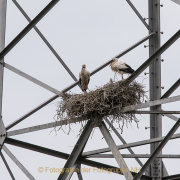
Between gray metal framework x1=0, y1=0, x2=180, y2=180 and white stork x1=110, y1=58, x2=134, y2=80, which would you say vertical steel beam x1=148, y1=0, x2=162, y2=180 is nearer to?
gray metal framework x1=0, y1=0, x2=180, y2=180

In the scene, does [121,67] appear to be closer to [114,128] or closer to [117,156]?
[114,128]

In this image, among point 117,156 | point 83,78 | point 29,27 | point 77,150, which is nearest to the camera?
point 117,156

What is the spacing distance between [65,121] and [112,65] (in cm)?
230

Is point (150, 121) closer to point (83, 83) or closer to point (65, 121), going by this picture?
point (83, 83)

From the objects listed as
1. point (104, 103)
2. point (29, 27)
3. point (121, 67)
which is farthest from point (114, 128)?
point (29, 27)

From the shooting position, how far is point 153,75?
33.1 feet

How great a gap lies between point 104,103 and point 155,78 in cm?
243

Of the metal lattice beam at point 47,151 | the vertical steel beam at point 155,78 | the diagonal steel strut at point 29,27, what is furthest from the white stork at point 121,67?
the diagonal steel strut at point 29,27

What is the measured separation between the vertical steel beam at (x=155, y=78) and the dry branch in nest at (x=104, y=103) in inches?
59.4

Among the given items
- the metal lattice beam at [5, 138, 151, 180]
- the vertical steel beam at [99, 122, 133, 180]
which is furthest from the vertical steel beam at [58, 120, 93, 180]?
the metal lattice beam at [5, 138, 151, 180]

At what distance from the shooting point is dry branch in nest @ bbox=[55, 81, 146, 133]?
7.82m

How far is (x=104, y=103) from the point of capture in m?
7.87

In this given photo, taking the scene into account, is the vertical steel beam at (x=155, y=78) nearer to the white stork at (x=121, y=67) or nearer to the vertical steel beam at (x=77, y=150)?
the white stork at (x=121, y=67)

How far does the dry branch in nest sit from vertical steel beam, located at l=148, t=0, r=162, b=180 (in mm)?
1509
